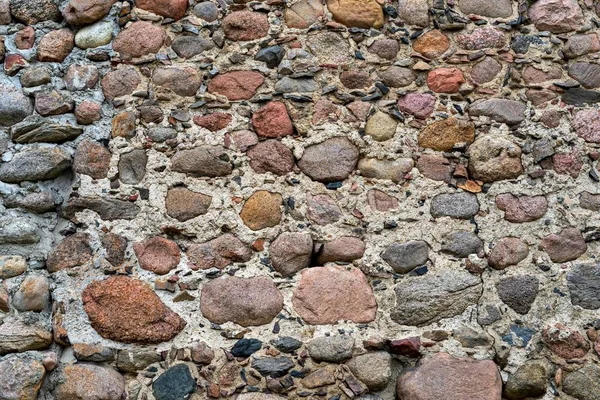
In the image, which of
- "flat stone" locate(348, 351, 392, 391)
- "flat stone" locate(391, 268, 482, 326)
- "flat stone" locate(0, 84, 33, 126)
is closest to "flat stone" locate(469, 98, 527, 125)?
"flat stone" locate(391, 268, 482, 326)

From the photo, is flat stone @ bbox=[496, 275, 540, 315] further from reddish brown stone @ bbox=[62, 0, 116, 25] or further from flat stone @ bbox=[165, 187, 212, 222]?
reddish brown stone @ bbox=[62, 0, 116, 25]

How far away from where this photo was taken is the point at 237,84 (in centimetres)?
224

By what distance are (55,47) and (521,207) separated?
169 centimetres

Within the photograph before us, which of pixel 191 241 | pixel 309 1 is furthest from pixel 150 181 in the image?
pixel 309 1

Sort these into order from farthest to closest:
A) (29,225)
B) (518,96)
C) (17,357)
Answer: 1. (518,96)
2. (29,225)
3. (17,357)

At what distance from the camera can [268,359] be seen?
200cm

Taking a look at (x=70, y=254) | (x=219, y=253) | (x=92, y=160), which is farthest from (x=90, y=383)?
(x=92, y=160)

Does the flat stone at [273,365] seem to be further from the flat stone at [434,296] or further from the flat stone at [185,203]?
the flat stone at [185,203]

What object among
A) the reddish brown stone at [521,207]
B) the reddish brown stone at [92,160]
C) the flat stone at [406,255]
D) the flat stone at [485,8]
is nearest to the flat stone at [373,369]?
the flat stone at [406,255]

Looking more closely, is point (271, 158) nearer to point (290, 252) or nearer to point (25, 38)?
point (290, 252)

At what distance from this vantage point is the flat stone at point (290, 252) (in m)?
2.10

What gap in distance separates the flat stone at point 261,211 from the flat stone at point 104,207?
36cm

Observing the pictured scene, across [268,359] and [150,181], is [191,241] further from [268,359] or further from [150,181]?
[268,359]

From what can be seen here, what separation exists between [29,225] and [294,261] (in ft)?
2.85
